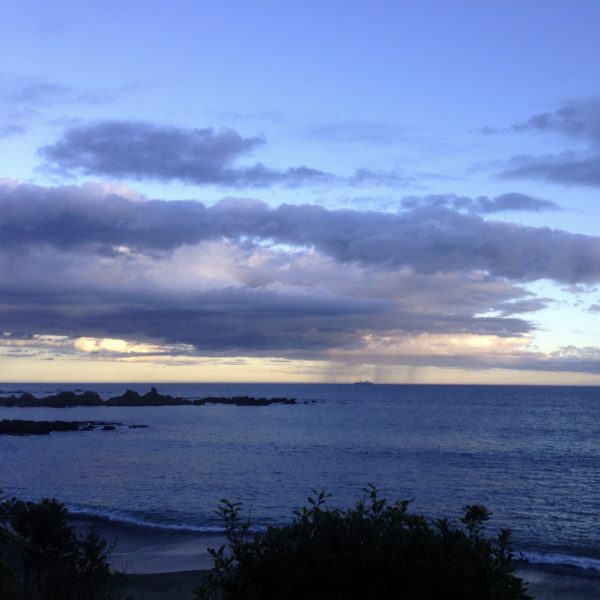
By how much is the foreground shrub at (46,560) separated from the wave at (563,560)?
16.2 meters

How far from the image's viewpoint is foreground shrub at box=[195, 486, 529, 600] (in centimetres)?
535

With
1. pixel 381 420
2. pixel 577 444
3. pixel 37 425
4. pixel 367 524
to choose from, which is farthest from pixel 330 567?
pixel 381 420

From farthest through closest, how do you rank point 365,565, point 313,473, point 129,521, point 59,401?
1. point 59,401
2. point 313,473
3. point 129,521
4. point 365,565

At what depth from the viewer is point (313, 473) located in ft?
135

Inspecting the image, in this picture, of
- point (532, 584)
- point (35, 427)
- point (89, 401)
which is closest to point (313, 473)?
point (532, 584)

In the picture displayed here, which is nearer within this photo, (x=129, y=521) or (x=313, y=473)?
(x=129, y=521)

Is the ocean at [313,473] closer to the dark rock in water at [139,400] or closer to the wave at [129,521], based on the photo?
the wave at [129,521]

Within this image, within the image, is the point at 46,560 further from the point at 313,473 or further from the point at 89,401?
the point at 89,401

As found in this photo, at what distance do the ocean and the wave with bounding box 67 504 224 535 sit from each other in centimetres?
8

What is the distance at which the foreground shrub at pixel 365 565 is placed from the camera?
5348 mm

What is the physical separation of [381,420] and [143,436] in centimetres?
3567

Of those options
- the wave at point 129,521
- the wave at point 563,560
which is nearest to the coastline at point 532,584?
the wave at point 563,560

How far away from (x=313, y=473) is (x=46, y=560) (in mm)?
33024

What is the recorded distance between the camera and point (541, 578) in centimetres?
1966
